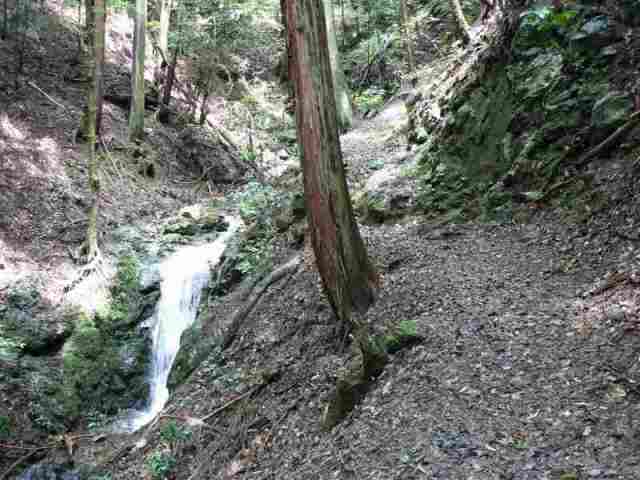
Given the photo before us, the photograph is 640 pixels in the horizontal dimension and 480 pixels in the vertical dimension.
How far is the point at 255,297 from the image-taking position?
838 centimetres

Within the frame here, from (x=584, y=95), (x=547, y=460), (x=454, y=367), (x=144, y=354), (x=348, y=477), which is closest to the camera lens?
(x=547, y=460)

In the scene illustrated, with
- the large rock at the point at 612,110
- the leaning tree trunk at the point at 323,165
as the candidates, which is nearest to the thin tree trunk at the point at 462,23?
the large rock at the point at 612,110

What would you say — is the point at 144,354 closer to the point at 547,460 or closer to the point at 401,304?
the point at 401,304

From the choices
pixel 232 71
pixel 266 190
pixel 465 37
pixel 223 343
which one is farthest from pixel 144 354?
pixel 232 71

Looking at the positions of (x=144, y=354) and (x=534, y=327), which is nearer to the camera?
(x=534, y=327)

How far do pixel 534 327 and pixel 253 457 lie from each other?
10.0 feet

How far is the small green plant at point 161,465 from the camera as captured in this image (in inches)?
242

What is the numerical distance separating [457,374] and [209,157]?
14.1m

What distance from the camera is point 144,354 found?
1048 centimetres

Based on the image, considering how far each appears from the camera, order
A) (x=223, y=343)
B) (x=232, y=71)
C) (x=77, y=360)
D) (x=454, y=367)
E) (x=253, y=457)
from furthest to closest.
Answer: (x=232, y=71) < (x=77, y=360) < (x=223, y=343) < (x=253, y=457) < (x=454, y=367)

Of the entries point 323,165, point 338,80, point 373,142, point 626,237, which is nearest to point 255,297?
point 323,165

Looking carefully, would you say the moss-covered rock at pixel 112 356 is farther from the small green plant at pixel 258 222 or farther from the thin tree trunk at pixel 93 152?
the small green plant at pixel 258 222

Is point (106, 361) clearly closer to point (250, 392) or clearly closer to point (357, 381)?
point (250, 392)

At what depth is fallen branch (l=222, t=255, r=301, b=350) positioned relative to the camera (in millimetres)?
8140
